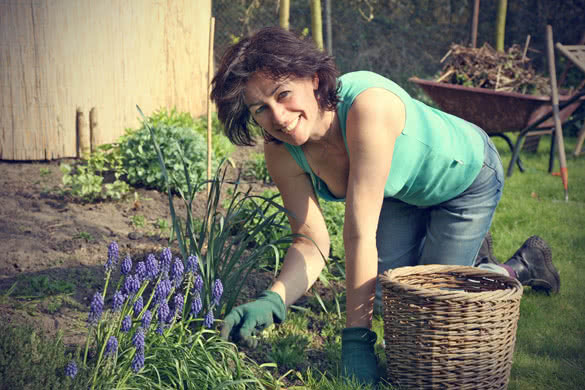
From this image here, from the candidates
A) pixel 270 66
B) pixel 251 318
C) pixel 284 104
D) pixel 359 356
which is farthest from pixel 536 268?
pixel 270 66

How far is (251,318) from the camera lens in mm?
2104

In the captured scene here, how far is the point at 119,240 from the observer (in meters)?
3.33

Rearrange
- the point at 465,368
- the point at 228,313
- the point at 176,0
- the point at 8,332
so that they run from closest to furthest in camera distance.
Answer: the point at 8,332, the point at 465,368, the point at 228,313, the point at 176,0

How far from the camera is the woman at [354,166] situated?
2.00 meters

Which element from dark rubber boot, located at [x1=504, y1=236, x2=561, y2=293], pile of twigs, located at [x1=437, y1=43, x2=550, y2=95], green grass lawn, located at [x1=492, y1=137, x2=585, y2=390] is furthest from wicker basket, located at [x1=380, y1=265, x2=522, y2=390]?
pile of twigs, located at [x1=437, y1=43, x2=550, y2=95]

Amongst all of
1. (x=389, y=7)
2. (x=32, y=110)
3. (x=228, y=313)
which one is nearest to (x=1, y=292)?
(x=228, y=313)

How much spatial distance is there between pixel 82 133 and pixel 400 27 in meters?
6.53

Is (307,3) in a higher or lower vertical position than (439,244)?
higher

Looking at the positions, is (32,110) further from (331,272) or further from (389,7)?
(389,7)

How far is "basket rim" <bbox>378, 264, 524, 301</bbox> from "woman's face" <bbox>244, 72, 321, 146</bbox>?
60 centimetres

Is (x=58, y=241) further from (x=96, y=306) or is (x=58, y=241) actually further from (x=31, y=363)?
(x=96, y=306)

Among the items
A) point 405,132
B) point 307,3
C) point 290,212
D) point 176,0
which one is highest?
point 307,3

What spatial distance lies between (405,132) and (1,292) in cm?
186

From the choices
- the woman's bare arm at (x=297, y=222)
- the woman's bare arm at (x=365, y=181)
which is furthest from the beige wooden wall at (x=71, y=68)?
the woman's bare arm at (x=365, y=181)
